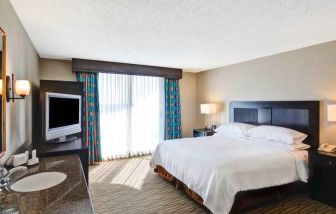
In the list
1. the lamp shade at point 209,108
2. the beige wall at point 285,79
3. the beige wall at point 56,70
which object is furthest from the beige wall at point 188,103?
the beige wall at point 56,70

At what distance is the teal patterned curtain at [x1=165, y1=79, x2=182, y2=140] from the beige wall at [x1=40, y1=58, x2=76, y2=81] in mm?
2326

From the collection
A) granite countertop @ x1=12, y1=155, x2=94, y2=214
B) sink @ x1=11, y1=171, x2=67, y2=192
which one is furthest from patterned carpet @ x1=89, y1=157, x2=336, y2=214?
granite countertop @ x1=12, y1=155, x2=94, y2=214

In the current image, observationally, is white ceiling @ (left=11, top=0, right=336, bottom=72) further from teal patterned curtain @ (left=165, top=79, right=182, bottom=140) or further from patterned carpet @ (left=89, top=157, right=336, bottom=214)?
patterned carpet @ (left=89, top=157, right=336, bottom=214)

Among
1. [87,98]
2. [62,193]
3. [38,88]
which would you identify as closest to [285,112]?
[62,193]

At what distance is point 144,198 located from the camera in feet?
9.70

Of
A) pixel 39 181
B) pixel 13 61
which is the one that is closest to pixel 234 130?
pixel 39 181

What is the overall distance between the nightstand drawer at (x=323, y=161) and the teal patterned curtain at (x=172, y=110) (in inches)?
130

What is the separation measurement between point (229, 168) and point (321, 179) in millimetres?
1624

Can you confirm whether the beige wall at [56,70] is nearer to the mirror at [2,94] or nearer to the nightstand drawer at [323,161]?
the mirror at [2,94]

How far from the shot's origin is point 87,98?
14.7ft

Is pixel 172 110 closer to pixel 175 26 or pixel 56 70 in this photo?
pixel 56 70

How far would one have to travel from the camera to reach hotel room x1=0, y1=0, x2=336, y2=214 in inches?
75.5

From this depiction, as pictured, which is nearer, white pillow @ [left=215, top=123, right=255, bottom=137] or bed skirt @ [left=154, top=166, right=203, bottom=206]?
bed skirt @ [left=154, top=166, right=203, bottom=206]

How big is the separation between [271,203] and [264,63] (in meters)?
2.58
